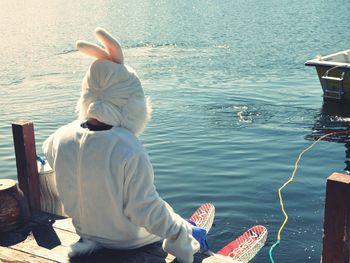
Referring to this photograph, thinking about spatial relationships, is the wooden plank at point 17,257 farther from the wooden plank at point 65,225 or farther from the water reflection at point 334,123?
the water reflection at point 334,123

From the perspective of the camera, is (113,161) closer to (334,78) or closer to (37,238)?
(37,238)

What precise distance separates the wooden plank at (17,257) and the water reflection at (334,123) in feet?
24.6

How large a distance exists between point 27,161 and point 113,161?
77.1 inches

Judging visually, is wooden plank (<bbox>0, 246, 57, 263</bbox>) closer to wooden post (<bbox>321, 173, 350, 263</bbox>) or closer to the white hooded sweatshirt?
the white hooded sweatshirt

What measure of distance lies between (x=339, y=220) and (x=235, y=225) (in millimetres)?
3941

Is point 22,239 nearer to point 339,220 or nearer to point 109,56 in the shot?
point 109,56

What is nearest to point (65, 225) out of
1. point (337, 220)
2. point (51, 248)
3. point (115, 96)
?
point (51, 248)

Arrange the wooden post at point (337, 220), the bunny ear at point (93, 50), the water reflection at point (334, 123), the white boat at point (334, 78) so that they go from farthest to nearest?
the white boat at point (334, 78) < the water reflection at point (334, 123) < the bunny ear at point (93, 50) < the wooden post at point (337, 220)

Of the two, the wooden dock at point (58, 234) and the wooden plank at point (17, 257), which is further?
the wooden plank at point (17, 257)

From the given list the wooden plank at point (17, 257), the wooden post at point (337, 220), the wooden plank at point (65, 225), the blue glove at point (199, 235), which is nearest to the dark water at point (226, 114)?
the blue glove at point (199, 235)

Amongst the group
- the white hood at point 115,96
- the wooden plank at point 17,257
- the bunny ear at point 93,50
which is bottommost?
the wooden plank at point 17,257

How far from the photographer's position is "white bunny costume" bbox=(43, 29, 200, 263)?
12.2 feet

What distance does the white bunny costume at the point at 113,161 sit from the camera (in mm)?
3719

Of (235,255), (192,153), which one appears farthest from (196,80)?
(235,255)
